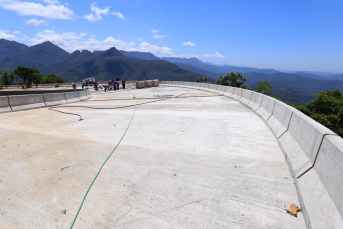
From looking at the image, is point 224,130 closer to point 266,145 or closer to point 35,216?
point 266,145

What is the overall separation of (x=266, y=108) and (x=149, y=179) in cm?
680

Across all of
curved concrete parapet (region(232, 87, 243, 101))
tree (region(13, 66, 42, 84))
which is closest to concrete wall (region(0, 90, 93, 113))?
curved concrete parapet (region(232, 87, 243, 101))

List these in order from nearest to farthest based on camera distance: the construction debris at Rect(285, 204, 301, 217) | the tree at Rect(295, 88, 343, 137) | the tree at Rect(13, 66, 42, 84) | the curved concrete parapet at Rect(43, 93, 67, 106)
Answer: the construction debris at Rect(285, 204, 301, 217)
the curved concrete parapet at Rect(43, 93, 67, 106)
the tree at Rect(295, 88, 343, 137)
the tree at Rect(13, 66, 42, 84)

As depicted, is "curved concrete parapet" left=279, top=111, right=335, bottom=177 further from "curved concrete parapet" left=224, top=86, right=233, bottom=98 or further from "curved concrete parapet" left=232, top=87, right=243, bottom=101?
"curved concrete parapet" left=224, top=86, right=233, bottom=98

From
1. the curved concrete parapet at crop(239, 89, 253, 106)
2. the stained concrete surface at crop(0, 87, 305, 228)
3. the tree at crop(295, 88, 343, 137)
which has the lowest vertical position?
the tree at crop(295, 88, 343, 137)

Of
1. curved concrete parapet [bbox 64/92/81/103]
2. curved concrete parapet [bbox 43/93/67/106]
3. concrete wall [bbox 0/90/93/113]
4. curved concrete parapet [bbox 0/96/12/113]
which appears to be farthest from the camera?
curved concrete parapet [bbox 64/92/81/103]

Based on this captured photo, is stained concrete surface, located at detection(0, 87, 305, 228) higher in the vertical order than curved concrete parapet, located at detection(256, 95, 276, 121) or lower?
lower

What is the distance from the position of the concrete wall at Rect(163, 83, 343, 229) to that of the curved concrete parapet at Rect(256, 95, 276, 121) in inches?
99.7

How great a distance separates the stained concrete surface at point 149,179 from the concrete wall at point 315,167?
0.24 m

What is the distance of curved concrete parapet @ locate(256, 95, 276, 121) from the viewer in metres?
7.93

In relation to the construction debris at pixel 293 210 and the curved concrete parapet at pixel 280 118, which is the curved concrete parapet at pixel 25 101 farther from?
the construction debris at pixel 293 210

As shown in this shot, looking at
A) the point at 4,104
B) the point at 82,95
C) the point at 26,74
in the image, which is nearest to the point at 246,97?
the point at 4,104

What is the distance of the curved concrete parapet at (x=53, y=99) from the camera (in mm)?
14264

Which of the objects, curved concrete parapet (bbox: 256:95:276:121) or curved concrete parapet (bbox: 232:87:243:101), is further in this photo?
curved concrete parapet (bbox: 232:87:243:101)
